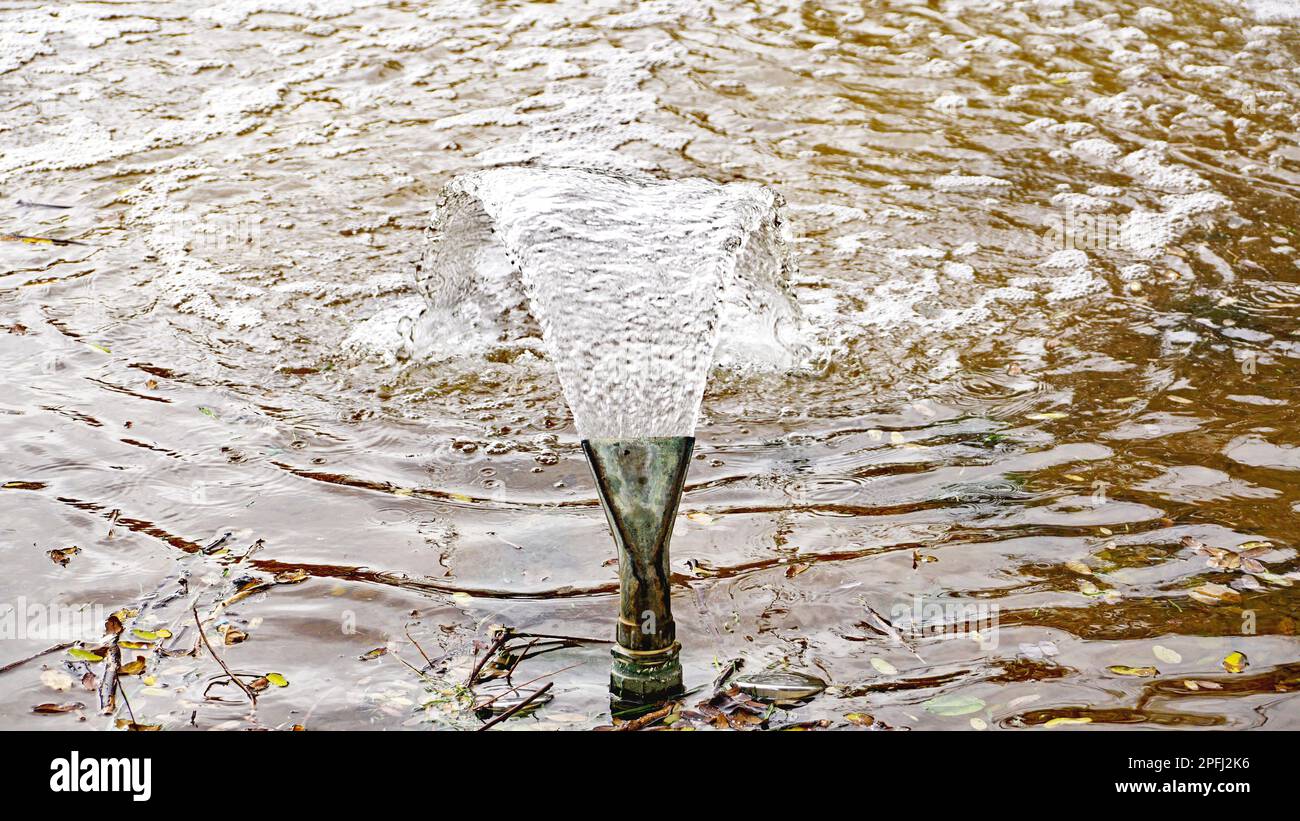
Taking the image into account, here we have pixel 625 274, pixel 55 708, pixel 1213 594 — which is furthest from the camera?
pixel 625 274

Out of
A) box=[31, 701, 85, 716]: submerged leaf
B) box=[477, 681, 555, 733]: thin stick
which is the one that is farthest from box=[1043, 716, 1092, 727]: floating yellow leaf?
box=[31, 701, 85, 716]: submerged leaf

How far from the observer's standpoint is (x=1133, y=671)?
10.2 feet

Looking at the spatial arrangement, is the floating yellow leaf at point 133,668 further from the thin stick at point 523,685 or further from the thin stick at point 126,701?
the thin stick at point 523,685

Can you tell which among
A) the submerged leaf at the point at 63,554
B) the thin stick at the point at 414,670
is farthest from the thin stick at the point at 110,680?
the thin stick at the point at 414,670

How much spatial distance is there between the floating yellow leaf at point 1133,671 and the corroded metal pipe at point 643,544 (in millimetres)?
1190

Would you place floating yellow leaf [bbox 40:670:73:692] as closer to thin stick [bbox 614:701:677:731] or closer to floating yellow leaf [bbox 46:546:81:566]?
floating yellow leaf [bbox 46:546:81:566]

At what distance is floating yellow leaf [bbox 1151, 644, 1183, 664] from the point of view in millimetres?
3141

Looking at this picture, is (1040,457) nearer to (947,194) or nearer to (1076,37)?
(947,194)

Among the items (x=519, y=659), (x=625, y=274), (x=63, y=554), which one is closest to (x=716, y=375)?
(x=625, y=274)

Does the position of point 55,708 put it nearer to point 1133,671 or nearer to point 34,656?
point 34,656

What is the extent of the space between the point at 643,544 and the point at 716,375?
1949 mm

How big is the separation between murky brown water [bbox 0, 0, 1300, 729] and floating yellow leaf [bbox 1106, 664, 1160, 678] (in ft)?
0.07

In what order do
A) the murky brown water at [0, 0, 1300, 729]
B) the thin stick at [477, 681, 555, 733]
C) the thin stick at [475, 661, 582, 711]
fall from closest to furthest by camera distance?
the thin stick at [477, 681, 555, 733] → the thin stick at [475, 661, 582, 711] → the murky brown water at [0, 0, 1300, 729]

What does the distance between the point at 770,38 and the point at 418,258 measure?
381 cm
